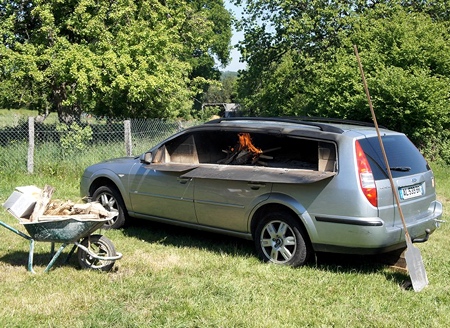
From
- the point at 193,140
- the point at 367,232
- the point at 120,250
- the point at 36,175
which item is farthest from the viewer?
the point at 36,175

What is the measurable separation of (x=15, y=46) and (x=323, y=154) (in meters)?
11.0

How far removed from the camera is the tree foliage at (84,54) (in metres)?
13.2

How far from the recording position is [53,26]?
45.2ft

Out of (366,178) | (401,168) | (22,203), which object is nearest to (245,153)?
(366,178)

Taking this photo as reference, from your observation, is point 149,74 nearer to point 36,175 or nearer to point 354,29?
point 36,175

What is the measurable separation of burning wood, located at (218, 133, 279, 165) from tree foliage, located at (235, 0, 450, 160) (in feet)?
30.2

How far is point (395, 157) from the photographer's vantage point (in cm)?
546

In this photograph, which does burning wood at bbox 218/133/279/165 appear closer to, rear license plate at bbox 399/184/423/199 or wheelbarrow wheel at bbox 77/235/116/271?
rear license plate at bbox 399/184/423/199

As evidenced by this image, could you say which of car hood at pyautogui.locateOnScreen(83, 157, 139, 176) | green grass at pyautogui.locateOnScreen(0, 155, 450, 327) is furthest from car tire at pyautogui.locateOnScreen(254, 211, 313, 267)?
car hood at pyautogui.locateOnScreen(83, 157, 139, 176)

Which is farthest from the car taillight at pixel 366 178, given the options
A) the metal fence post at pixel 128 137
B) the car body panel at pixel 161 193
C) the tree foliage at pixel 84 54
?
the tree foliage at pixel 84 54

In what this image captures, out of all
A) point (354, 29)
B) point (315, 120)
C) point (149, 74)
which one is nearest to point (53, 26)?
point (149, 74)

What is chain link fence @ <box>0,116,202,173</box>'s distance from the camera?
37.6 feet

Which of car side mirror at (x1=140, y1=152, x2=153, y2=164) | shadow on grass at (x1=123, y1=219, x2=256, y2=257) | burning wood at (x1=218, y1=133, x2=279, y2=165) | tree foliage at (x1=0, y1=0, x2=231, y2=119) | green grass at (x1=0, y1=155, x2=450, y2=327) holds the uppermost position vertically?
tree foliage at (x1=0, y1=0, x2=231, y2=119)

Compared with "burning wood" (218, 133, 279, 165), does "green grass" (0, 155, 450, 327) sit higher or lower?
lower
